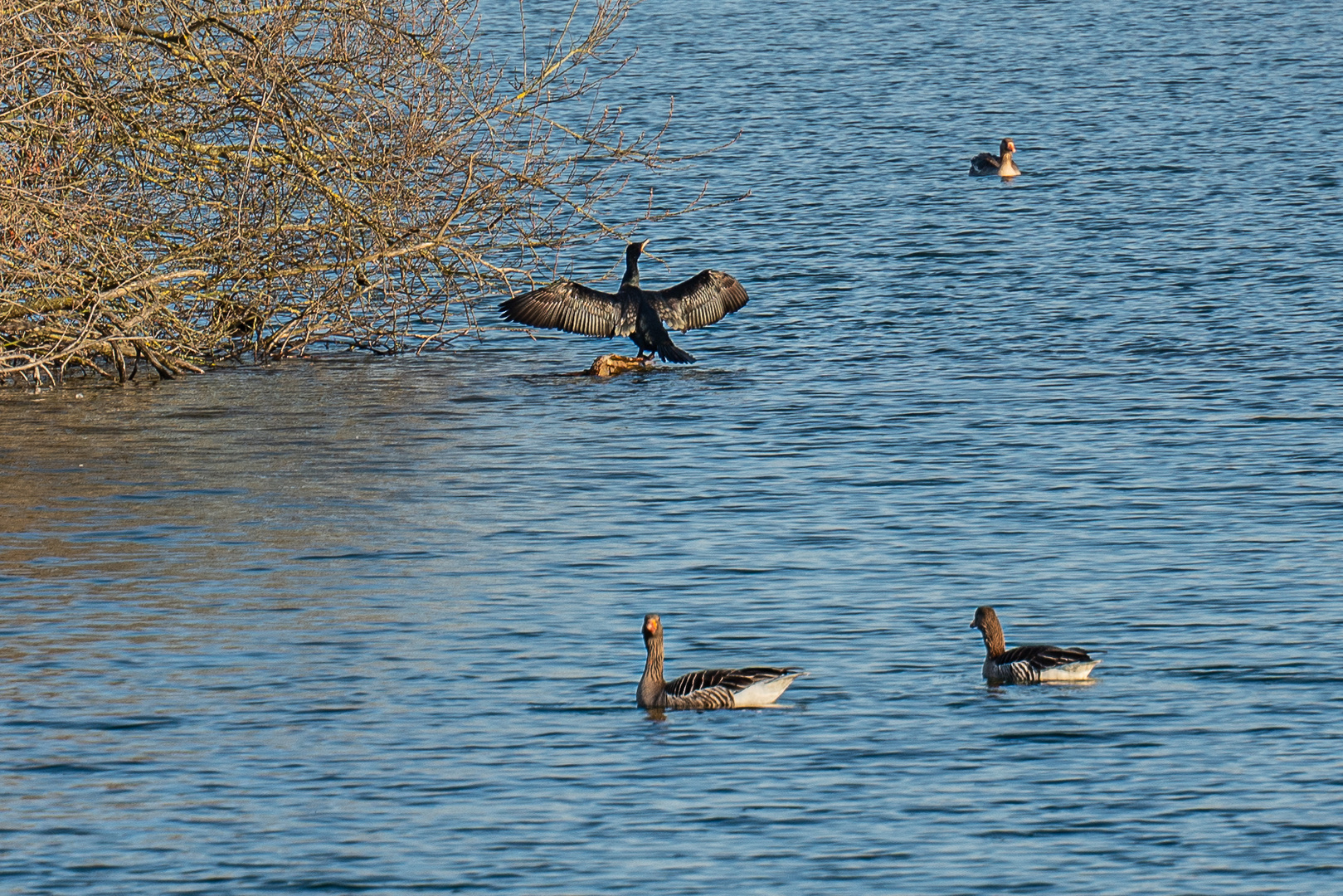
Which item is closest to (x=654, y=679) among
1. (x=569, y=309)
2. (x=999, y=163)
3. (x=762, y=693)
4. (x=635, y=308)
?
(x=762, y=693)

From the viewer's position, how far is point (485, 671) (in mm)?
14578

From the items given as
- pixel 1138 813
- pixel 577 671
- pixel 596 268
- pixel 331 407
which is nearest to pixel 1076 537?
pixel 577 671

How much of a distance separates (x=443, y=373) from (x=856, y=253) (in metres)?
8.41

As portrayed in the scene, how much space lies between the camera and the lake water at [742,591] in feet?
38.7

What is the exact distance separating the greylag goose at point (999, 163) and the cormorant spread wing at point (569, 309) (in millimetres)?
15168

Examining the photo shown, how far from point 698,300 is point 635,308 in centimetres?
71

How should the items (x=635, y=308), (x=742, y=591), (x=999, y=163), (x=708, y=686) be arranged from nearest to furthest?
(x=708, y=686), (x=742, y=591), (x=635, y=308), (x=999, y=163)

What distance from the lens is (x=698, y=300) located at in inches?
985

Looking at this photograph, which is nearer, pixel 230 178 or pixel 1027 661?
pixel 1027 661

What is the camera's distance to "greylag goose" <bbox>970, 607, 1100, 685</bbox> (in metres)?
13.7

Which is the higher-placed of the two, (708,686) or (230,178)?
(230,178)

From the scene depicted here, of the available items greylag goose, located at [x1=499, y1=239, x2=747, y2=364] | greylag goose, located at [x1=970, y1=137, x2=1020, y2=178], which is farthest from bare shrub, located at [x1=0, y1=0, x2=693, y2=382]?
greylag goose, located at [x1=970, y1=137, x2=1020, y2=178]

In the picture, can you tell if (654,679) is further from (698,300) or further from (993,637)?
(698,300)

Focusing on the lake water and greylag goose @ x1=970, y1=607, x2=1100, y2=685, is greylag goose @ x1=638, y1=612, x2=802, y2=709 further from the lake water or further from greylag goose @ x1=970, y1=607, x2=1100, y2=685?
greylag goose @ x1=970, y1=607, x2=1100, y2=685
